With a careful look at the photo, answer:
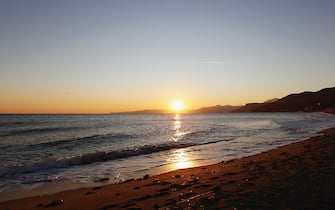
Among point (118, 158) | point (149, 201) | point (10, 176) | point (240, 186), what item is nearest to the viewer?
point (149, 201)

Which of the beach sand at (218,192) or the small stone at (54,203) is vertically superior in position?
the beach sand at (218,192)

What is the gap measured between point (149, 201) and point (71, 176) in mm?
6898

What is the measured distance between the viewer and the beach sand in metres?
7.11

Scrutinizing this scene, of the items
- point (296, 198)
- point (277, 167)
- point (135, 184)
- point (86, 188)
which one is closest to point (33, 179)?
point (86, 188)

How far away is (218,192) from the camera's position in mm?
8453

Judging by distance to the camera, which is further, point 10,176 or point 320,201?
point 10,176

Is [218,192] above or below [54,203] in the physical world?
above

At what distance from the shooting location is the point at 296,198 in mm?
7074

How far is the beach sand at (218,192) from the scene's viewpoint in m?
7.11

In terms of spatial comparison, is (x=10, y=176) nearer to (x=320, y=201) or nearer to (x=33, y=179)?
(x=33, y=179)

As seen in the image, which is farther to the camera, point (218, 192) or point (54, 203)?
point (54, 203)

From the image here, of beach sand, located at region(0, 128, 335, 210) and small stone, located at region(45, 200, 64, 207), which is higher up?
beach sand, located at region(0, 128, 335, 210)

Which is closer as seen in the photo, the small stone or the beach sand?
the beach sand

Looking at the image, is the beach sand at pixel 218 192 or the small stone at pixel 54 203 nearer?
the beach sand at pixel 218 192
